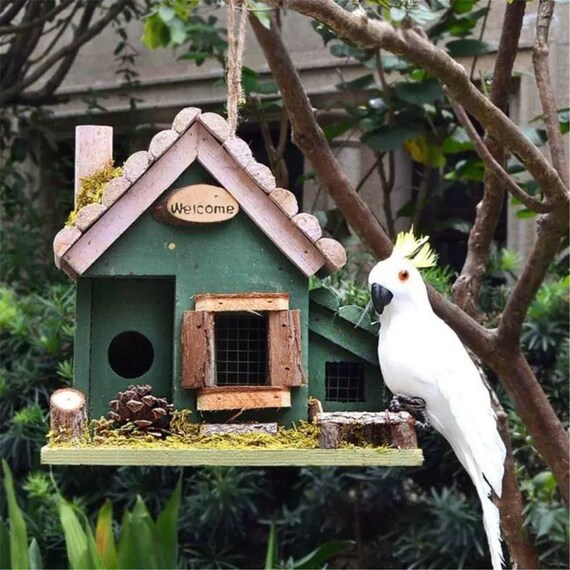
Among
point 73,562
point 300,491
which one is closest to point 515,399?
point 73,562

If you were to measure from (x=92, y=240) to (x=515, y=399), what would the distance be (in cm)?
81

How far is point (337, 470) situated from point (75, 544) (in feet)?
3.12

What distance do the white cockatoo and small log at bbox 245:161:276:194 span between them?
0.18 meters

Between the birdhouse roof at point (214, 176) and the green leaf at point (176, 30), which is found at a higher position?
the green leaf at point (176, 30)

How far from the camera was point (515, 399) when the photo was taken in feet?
5.10

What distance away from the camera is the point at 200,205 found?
117 centimetres

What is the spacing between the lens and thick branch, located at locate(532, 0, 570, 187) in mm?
1435

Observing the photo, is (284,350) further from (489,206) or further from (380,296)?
(489,206)

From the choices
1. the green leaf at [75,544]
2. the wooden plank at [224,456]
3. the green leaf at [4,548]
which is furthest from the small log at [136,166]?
the green leaf at [4,548]

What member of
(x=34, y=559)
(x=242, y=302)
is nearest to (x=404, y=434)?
(x=242, y=302)

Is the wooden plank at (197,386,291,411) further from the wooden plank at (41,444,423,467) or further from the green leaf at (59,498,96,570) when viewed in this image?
the green leaf at (59,498,96,570)

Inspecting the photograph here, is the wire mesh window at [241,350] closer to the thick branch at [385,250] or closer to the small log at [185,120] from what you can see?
the small log at [185,120]

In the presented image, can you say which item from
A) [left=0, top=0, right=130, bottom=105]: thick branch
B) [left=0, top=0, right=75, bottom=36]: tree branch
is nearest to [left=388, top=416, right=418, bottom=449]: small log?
[left=0, top=0, right=75, bottom=36]: tree branch

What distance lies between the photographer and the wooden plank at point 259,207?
1151mm
